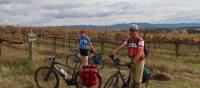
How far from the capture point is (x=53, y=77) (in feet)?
32.5

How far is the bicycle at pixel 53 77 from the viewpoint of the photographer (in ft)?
31.9

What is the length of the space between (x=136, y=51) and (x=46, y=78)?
2356mm

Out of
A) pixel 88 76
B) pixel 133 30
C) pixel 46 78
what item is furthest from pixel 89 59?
pixel 133 30

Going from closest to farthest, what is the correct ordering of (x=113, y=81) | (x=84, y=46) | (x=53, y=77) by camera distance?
(x=113, y=81)
(x=53, y=77)
(x=84, y=46)

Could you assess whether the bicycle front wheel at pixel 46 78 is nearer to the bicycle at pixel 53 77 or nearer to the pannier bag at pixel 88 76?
the bicycle at pixel 53 77

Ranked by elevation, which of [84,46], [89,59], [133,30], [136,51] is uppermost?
[133,30]

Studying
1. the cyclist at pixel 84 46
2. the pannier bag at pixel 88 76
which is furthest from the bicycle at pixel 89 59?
the pannier bag at pixel 88 76

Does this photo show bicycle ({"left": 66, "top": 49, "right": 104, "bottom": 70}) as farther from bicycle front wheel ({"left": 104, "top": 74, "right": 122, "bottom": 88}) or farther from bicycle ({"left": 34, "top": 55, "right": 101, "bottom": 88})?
bicycle front wheel ({"left": 104, "top": 74, "right": 122, "bottom": 88})

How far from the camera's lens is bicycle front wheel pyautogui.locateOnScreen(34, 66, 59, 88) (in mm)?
9812

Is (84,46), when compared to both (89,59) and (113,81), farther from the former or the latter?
(113,81)

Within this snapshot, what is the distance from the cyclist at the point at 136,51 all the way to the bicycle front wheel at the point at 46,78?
197 cm

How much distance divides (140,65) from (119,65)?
45cm

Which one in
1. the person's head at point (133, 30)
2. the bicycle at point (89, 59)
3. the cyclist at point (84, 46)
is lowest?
the bicycle at point (89, 59)

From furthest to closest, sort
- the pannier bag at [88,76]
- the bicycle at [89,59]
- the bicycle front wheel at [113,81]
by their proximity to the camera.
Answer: the bicycle at [89,59], the pannier bag at [88,76], the bicycle front wheel at [113,81]
